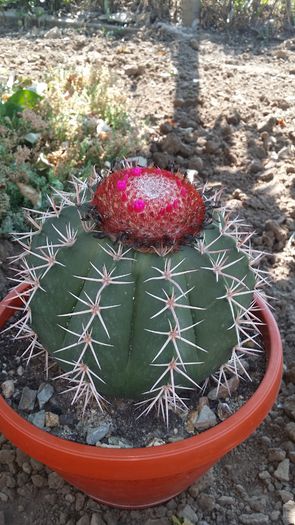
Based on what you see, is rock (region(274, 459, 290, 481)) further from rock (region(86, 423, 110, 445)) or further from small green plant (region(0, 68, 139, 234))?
small green plant (region(0, 68, 139, 234))

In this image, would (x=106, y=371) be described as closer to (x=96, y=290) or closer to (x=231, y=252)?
(x=96, y=290)

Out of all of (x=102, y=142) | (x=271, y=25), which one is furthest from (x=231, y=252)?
(x=271, y=25)

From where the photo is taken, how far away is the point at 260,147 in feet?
12.7

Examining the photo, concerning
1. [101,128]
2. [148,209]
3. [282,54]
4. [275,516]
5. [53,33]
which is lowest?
[275,516]

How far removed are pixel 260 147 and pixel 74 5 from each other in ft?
12.1

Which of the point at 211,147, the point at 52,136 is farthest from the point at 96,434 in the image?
the point at 211,147

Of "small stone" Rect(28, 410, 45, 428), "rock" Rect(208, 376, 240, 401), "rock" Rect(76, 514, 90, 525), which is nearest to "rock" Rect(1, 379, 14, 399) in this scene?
"small stone" Rect(28, 410, 45, 428)

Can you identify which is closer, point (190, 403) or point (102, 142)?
point (190, 403)

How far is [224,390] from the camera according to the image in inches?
71.6

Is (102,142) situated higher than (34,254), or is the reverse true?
(34,254)

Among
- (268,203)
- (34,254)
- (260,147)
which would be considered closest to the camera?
(34,254)

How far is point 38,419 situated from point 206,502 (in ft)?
2.31

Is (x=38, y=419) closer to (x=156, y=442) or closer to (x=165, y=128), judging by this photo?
(x=156, y=442)

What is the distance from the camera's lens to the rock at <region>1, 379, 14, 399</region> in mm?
1812
